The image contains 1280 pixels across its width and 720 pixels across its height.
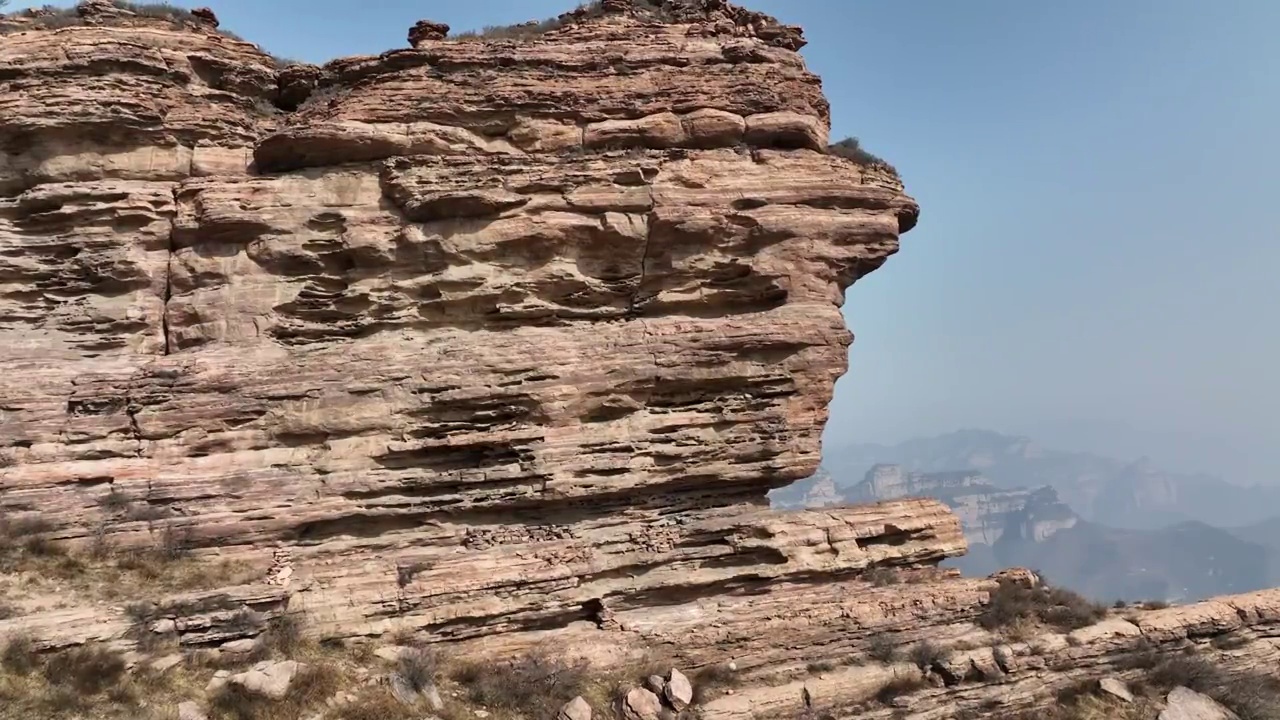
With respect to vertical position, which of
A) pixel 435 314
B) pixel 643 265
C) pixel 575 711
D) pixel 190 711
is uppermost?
pixel 643 265

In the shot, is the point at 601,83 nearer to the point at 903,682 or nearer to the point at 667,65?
the point at 667,65

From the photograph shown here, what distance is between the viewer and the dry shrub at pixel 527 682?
1102cm

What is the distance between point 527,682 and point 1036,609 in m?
10.5

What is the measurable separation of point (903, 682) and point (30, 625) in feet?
42.9

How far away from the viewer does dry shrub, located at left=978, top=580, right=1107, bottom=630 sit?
1455 centimetres

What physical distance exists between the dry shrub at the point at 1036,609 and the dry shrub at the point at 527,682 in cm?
838

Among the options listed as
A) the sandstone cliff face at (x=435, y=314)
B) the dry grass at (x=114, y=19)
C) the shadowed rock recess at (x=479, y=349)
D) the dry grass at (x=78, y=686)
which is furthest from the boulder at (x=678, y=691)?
the dry grass at (x=114, y=19)

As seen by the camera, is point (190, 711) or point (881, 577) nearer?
point (190, 711)

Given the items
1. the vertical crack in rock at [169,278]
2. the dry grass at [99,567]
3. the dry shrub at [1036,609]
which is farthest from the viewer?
the dry shrub at [1036,609]

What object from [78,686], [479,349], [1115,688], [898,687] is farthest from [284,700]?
[1115,688]

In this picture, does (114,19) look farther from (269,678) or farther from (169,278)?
(269,678)

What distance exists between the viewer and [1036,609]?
14891mm

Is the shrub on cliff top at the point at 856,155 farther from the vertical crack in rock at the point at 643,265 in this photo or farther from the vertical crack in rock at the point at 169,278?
the vertical crack in rock at the point at 169,278

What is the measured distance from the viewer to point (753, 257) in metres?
15.9
